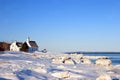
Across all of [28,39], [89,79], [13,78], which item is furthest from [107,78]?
[28,39]

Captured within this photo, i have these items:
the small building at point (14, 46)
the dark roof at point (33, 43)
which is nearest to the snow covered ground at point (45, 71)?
the small building at point (14, 46)

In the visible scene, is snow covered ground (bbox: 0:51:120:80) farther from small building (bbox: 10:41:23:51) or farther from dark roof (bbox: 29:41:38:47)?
dark roof (bbox: 29:41:38:47)

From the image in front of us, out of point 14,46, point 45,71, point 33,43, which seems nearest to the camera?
point 45,71

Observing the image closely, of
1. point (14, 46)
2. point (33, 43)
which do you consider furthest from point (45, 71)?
point (33, 43)

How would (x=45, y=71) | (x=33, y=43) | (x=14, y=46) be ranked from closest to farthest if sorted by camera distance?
(x=45, y=71)
(x=14, y=46)
(x=33, y=43)

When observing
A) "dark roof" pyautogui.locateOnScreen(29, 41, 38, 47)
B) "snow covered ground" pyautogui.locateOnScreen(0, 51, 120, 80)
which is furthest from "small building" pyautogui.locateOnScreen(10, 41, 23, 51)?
"snow covered ground" pyautogui.locateOnScreen(0, 51, 120, 80)

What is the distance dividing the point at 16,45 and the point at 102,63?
A: 2311 inches

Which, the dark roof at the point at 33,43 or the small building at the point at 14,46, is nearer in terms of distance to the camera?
the small building at the point at 14,46

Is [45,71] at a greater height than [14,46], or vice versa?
[14,46]

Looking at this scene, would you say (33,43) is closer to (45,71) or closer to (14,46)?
(14,46)

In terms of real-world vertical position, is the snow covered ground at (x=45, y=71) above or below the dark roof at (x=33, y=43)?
below

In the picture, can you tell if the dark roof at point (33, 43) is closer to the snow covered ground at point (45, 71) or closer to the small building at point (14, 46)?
the small building at point (14, 46)

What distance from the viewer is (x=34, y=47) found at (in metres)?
116

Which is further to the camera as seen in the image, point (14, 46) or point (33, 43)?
point (33, 43)
